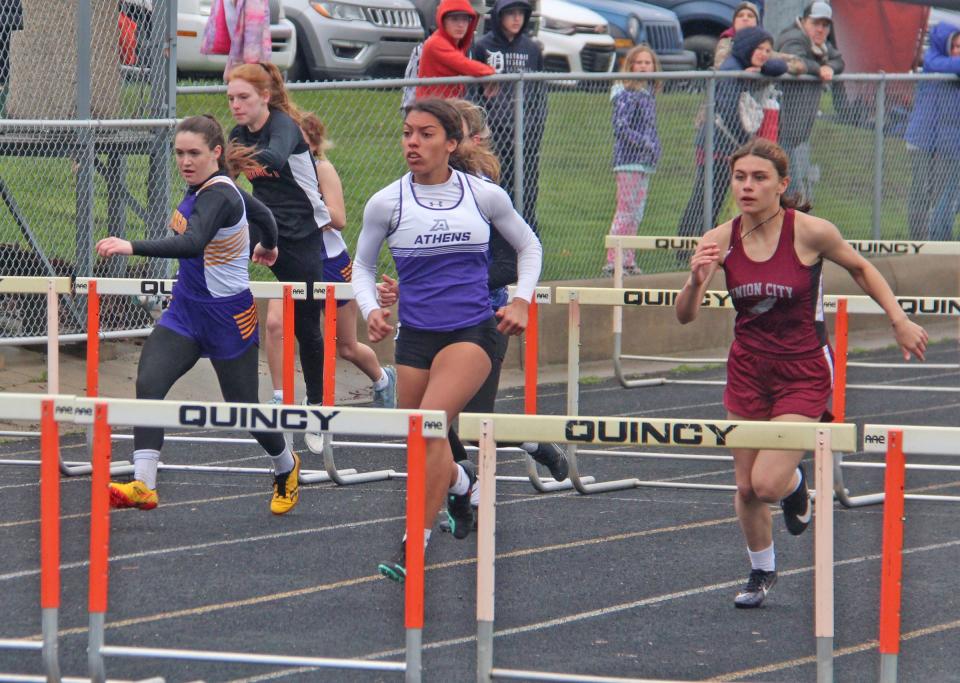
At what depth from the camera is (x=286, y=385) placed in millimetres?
8609

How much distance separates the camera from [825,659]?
5.04 metres

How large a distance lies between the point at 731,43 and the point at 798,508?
8.77 meters

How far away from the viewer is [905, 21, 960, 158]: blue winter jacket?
15.3 m

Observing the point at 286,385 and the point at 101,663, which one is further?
the point at 286,385

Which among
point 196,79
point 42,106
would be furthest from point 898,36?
point 42,106

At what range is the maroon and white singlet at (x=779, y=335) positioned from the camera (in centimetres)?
667

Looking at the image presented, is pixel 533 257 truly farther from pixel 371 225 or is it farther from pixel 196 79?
pixel 196 79

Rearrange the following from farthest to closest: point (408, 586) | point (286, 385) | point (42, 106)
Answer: point (42, 106) → point (286, 385) → point (408, 586)

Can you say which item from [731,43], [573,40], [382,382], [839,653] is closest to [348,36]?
[573,40]

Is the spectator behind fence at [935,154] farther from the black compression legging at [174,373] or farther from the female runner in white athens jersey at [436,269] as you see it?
the female runner in white athens jersey at [436,269]

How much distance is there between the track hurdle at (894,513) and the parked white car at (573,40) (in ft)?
51.1

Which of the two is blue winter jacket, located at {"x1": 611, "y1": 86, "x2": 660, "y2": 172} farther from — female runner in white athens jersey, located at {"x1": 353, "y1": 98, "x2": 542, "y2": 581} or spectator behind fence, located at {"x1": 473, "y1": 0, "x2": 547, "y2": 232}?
female runner in white athens jersey, located at {"x1": 353, "y1": 98, "x2": 542, "y2": 581}

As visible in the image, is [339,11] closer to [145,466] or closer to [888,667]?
[145,466]

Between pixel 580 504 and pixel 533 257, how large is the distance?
1800mm
